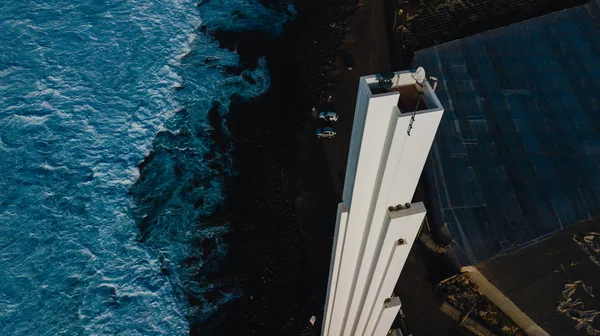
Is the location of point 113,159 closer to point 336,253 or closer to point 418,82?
point 336,253

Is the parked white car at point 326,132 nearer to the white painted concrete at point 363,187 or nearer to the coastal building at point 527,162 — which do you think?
the coastal building at point 527,162

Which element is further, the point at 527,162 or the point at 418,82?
the point at 527,162

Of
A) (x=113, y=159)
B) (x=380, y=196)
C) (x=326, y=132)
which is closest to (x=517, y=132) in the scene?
(x=326, y=132)

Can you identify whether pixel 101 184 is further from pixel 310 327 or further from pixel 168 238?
pixel 310 327

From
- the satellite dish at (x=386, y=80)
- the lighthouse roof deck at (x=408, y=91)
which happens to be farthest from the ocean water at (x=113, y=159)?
the satellite dish at (x=386, y=80)

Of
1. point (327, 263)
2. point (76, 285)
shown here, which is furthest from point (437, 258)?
point (76, 285)

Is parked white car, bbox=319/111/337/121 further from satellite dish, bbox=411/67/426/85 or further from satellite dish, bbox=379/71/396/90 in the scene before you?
satellite dish, bbox=379/71/396/90

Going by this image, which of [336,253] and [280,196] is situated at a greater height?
[336,253]
